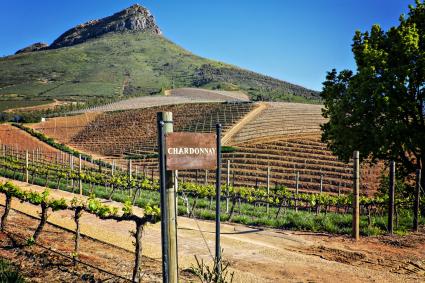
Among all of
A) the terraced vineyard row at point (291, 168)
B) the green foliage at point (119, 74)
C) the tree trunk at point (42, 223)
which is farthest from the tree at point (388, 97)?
the green foliage at point (119, 74)

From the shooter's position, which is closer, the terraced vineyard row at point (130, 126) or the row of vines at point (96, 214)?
the row of vines at point (96, 214)

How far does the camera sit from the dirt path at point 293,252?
8.23m

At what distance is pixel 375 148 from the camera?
18.2 meters

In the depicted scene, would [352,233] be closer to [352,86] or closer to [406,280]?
[406,280]

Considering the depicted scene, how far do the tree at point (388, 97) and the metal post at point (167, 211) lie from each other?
13.5 m

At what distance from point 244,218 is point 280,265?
246 inches

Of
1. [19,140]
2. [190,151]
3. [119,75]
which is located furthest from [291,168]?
[119,75]

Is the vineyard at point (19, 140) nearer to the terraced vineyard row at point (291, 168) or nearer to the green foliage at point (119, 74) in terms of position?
the terraced vineyard row at point (291, 168)

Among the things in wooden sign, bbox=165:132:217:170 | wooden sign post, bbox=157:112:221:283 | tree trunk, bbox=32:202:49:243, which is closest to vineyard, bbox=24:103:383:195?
tree trunk, bbox=32:202:49:243

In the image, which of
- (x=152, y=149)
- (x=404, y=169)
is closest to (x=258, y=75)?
(x=152, y=149)

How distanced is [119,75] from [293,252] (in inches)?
5236

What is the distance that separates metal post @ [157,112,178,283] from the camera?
5.72 meters

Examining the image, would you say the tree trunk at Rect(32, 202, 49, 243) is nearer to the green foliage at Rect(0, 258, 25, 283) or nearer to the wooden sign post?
the green foliage at Rect(0, 258, 25, 283)

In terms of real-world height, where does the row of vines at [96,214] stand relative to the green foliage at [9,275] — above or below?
above
